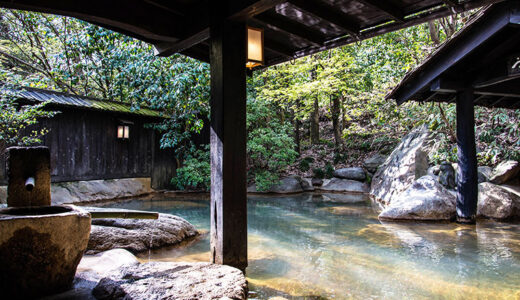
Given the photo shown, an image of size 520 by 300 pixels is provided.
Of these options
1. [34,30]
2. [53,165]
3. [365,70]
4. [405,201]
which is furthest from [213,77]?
[34,30]

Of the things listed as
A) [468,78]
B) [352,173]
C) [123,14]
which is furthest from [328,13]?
[352,173]

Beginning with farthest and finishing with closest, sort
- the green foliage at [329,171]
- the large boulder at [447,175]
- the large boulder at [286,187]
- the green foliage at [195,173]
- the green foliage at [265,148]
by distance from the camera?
the green foliage at [329,171] → the large boulder at [286,187] → the green foliage at [265,148] → the green foliage at [195,173] → the large boulder at [447,175]

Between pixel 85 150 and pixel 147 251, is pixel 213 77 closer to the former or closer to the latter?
pixel 147 251

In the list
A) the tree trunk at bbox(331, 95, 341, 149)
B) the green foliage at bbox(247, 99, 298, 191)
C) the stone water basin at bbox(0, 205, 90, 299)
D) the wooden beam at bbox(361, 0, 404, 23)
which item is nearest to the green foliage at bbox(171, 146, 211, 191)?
the green foliage at bbox(247, 99, 298, 191)

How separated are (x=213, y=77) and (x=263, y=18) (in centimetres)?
104

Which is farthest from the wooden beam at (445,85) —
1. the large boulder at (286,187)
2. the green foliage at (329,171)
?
the green foliage at (329,171)

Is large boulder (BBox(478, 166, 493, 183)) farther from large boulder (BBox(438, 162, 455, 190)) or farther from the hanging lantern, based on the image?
the hanging lantern

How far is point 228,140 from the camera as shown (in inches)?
130

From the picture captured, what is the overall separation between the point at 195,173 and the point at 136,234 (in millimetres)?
6390

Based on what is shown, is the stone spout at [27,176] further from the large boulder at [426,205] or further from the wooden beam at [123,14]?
the large boulder at [426,205]

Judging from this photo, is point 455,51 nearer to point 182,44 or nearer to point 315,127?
point 182,44

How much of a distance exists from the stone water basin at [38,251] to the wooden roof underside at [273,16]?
78.1 inches

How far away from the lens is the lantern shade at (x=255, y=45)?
3.54 m

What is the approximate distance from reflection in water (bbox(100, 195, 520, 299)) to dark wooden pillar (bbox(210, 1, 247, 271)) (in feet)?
1.98
